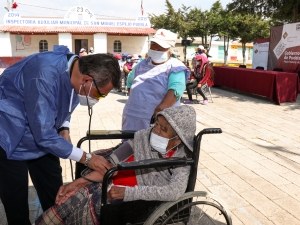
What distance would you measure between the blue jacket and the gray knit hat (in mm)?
598

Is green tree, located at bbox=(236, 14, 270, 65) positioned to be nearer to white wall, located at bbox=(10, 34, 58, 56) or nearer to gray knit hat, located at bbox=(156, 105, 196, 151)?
white wall, located at bbox=(10, 34, 58, 56)

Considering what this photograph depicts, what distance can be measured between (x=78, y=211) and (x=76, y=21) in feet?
77.2

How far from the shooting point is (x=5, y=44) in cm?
2283

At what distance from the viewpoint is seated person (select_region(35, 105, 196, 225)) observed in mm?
1814

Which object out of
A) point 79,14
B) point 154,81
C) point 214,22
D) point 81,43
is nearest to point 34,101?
point 154,81

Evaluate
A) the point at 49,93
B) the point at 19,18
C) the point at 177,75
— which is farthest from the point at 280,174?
the point at 19,18

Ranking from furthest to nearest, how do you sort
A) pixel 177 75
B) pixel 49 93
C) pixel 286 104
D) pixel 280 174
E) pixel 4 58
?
pixel 4 58 < pixel 286 104 < pixel 280 174 < pixel 177 75 < pixel 49 93

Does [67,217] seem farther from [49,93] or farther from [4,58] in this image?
[4,58]

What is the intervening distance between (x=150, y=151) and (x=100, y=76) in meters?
0.64

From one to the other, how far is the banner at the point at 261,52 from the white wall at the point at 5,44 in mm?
17329

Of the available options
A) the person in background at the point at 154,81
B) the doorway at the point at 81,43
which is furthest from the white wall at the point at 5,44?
the person in background at the point at 154,81

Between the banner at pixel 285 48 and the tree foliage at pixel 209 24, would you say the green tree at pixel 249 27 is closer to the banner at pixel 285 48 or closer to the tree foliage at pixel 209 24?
the tree foliage at pixel 209 24

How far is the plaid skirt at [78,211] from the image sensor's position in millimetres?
1839

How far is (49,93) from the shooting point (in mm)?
1658
